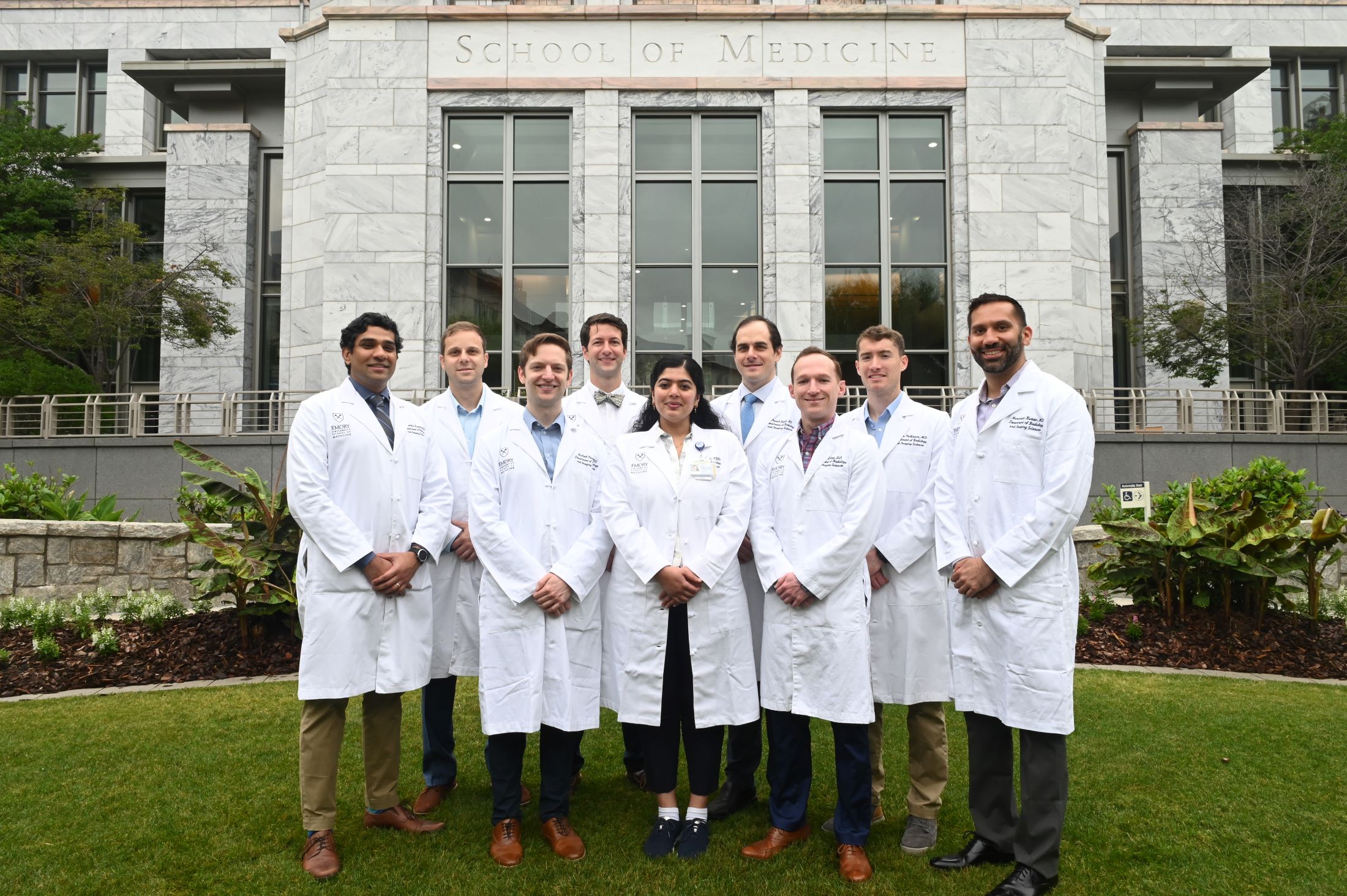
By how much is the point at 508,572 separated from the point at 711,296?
46.0 ft

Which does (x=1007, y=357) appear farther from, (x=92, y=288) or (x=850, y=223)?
(x=92, y=288)

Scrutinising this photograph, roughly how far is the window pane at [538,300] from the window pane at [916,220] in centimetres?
690

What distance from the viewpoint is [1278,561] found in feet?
25.5

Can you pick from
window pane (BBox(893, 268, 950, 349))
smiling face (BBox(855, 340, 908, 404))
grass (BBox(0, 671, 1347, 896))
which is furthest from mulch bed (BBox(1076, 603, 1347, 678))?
window pane (BBox(893, 268, 950, 349))

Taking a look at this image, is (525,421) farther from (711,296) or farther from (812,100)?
(812,100)

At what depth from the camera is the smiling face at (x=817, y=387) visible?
4430 millimetres

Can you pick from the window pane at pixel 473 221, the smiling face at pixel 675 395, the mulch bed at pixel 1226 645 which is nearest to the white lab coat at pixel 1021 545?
the smiling face at pixel 675 395

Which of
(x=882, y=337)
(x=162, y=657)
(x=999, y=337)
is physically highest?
(x=882, y=337)

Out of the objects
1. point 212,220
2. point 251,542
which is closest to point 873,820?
point 251,542

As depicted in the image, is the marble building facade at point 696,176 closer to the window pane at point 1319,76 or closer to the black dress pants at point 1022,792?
the black dress pants at point 1022,792

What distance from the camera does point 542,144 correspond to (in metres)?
17.7

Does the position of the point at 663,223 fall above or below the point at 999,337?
above

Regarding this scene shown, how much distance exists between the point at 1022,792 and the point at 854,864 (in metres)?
0.84

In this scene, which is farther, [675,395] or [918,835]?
[675,395]
